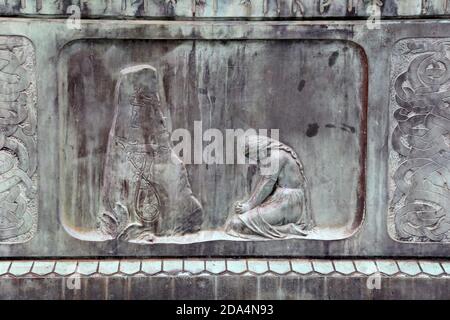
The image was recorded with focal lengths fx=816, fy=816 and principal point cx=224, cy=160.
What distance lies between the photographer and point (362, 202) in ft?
20.0

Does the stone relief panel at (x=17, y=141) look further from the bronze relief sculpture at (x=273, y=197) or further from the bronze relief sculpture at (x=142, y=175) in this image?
the bronze relief sculpture at (x=273, y=197)

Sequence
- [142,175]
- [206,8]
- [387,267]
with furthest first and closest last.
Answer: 1. [387,267]
2. [142,175]
3. [206,8]

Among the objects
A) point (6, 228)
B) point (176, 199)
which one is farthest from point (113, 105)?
point (6, 228)

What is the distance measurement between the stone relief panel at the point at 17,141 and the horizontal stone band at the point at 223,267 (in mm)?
262

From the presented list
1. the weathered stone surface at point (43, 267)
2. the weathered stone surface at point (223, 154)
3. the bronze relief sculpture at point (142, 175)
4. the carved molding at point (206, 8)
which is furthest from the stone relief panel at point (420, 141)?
the weathered stone surface at point (43, 267)

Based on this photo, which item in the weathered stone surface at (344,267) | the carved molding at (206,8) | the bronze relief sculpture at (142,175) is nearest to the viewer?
the carved molding at (206,8)

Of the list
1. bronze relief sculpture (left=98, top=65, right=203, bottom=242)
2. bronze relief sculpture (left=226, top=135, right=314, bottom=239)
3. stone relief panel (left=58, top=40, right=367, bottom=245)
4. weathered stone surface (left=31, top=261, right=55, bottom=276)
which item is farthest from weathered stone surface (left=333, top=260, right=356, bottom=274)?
weathered stone surface (left=31, top=261, right=55, bottom=276)

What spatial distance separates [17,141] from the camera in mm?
5910

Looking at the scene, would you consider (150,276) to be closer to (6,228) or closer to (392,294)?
(6,228)

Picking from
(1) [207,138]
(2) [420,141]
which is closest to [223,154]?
(1) [207,138]

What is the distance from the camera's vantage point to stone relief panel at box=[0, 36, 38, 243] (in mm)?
5832

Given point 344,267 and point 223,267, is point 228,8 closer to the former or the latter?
point 223,267

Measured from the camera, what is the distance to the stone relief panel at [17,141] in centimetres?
583

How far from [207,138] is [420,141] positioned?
157 centimetres
